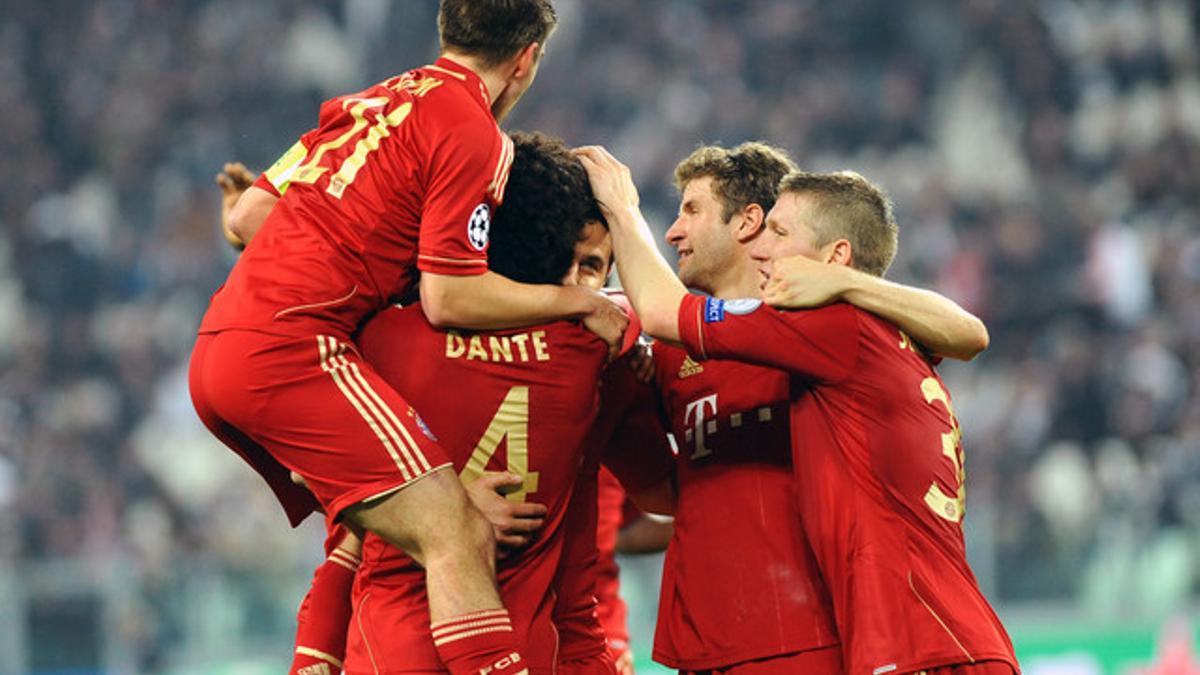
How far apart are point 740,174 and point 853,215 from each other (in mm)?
533

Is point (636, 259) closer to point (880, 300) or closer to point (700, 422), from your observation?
point (700, 422)

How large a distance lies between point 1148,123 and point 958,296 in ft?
8.49

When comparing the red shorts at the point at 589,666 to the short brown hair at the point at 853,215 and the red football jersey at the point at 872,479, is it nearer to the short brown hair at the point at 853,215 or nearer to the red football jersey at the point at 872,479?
the red football jersey at the point at 872,479

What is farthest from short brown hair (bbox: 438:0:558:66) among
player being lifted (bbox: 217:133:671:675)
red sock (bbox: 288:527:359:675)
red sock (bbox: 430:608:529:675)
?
red sock (bbox: 430:608:529:675)

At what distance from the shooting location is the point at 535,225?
4.17 meters

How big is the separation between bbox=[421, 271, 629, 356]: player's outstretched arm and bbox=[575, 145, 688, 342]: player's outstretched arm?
9 centimetres

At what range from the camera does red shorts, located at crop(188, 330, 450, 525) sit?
155 inches

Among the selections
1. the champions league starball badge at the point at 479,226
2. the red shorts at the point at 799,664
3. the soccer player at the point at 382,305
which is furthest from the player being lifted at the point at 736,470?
the champions league starball badge at the point at 479,226

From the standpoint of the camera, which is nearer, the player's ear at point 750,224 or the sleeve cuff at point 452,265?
the sleeve cuff at point 452,265

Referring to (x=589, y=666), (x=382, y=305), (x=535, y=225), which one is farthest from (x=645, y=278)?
(x=589, y=666)

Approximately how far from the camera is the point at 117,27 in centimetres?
1464

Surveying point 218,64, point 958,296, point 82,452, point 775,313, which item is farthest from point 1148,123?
point 775,313

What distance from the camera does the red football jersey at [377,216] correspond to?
4.01 metres

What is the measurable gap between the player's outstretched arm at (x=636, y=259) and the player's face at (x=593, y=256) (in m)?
0.05
